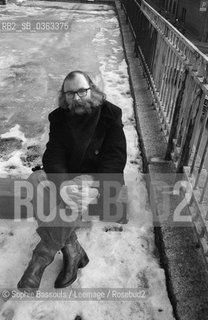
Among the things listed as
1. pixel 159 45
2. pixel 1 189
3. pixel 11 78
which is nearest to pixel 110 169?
pixel 1 189

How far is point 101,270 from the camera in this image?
251 cm

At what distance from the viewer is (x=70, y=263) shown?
242 cm

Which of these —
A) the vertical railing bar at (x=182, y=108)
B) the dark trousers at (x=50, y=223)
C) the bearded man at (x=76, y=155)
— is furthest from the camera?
the vertical railing bar at (x=182, y=108)

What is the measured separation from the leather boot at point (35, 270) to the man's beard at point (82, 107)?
100 centimetres

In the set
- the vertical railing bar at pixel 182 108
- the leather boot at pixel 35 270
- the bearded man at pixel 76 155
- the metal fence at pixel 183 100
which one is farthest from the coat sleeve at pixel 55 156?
the vertical railing bar at pixel 182 108

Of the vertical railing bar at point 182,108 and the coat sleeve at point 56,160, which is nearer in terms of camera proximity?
the coat sleeve at point 56,160

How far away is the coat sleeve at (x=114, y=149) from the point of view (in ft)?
8.09

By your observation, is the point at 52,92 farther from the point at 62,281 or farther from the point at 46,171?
the point at 62,281

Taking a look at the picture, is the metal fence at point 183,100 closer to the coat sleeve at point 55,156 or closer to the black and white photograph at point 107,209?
the black and white photograph at point 107,209

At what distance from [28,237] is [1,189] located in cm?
51

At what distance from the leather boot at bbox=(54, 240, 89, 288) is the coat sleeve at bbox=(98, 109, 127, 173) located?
0.64 m

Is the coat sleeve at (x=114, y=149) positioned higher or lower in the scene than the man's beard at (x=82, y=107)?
lower

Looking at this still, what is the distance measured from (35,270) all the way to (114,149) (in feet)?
3.50

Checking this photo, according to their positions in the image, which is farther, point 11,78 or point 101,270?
point 11,78
